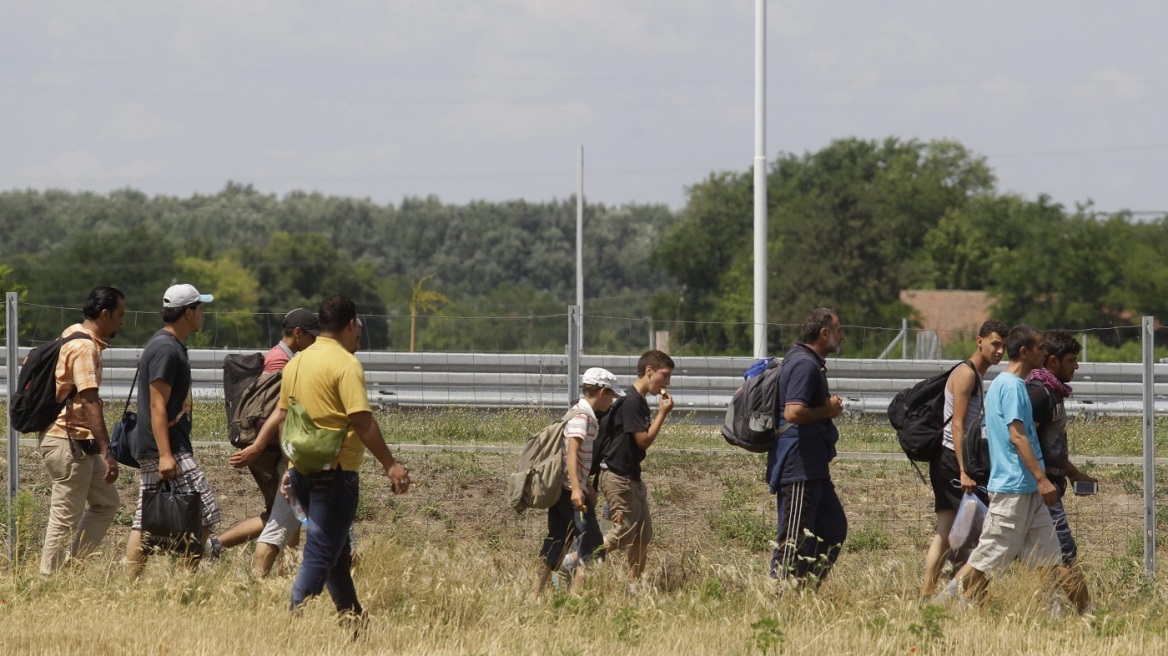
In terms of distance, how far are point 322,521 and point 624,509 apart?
1.89 m

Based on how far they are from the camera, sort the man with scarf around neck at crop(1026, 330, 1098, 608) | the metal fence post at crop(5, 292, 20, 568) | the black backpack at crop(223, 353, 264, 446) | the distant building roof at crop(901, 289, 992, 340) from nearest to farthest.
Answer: the man with scarf around neck at crop(1026, 330, 1098, 608), the black backpack at crop(223, 353, 264, 446), the metal fence post at crop(5, 292, 20, 568), the distant building roof at crop(901, 289, 992, 340)

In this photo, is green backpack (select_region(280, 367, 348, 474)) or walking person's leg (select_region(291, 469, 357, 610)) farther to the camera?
walking person's leg (select_region(291, 469, 357, 610))

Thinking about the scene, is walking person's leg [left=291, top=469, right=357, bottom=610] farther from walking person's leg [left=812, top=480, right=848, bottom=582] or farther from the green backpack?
walking person's leg [left=812, top=480, right=848, bottom=582]

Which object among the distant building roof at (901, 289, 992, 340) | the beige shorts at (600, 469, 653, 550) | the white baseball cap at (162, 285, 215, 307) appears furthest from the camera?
the distant building roof at (901, 289, 992, 340)

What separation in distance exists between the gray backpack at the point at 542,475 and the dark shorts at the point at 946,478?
6.07 ft

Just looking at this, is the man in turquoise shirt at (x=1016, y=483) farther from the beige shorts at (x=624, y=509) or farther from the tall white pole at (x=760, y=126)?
the tall white pole at (x=760, y=126)

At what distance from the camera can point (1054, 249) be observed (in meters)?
50.2

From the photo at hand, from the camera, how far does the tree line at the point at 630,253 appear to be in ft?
165

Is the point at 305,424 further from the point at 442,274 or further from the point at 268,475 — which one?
the point at 442,274

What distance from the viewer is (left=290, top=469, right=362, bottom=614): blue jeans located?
19.6 feet

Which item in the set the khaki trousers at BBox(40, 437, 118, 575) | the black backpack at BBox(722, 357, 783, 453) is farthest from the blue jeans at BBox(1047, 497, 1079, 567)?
the khaki trousers at BBox(40, 437, 118, 575)

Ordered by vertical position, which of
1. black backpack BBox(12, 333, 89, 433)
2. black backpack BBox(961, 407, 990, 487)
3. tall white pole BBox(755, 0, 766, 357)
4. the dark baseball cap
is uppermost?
tall white pole BBox(755, 0, 766, 357)

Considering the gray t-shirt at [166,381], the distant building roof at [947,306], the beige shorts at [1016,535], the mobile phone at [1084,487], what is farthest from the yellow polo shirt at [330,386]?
the distant building roof at [947,306]

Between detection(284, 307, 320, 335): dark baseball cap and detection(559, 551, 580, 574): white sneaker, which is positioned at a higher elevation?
detection(284, 307, 320, 335): dark baseball cap
